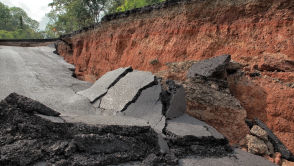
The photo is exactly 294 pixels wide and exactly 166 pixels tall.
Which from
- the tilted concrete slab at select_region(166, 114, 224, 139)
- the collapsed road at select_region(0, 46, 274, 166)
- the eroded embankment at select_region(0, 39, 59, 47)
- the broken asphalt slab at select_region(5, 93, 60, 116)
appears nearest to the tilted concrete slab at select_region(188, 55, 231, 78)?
the collapsed road at select_region(0, 46, 274, 166)

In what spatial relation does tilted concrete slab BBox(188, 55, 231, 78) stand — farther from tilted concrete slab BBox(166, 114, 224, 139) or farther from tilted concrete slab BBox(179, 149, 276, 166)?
tilted concrete slab BBox(179, 149, 276, 166)

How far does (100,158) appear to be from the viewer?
6.11ft

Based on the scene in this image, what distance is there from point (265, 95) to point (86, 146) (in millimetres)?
4492

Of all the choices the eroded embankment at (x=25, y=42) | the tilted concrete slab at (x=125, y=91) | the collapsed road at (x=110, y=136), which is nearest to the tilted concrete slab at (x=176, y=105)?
the collapsed road at (x=110, y=136)

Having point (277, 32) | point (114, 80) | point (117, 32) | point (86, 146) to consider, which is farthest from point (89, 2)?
point (86, 146)

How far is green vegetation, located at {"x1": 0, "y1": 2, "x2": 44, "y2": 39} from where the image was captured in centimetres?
2964

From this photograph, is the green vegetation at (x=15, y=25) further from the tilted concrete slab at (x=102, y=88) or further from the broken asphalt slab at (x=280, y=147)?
the broken asphalt slab at (x=280, y=147)

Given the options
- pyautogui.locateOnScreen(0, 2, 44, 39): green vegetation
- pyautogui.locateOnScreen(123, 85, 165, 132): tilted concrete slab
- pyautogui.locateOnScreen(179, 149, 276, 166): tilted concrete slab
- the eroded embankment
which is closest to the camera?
pyautogui.locateOnScreen(179, 149, 276, 166): tilted concrete slab

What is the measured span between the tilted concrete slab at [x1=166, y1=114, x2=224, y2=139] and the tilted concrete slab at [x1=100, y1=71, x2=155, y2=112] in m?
0.99

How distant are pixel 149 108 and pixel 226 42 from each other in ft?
13.6

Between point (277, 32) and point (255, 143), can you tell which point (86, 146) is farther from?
point (277, 32)

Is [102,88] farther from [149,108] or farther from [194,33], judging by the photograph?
[194,33]

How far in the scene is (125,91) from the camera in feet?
11.5

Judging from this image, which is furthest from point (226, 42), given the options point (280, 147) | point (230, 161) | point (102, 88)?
point (102, 88)
